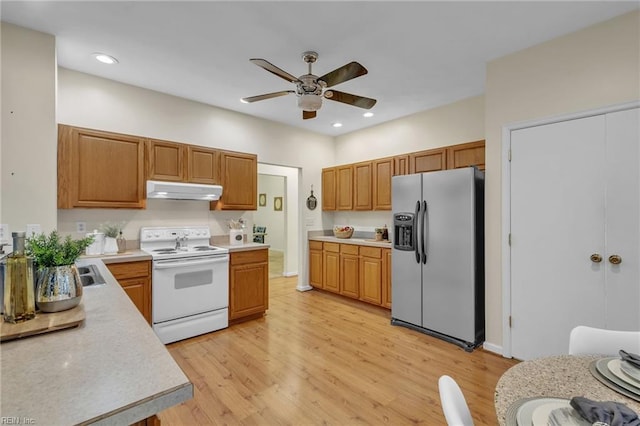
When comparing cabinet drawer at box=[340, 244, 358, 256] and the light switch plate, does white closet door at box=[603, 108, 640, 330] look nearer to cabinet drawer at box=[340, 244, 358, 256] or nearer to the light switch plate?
cabinet drawer at box=[340, 244, 358, 256]

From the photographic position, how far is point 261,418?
198 cm

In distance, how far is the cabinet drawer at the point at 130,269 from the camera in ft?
9.15

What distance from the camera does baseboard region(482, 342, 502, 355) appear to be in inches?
112

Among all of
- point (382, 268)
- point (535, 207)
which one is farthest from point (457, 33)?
point (382, 268)

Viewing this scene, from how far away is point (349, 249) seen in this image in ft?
15.0

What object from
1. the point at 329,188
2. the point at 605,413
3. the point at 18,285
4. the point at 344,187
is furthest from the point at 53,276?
the point at 329,188

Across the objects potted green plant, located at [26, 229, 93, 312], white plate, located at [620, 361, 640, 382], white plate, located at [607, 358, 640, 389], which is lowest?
white plate, located at [607, 358, 640, 389]

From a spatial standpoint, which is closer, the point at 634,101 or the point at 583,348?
the point at 583,348

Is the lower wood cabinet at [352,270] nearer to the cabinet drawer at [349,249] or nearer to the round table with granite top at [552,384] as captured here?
the cabinet drawer at [349,249]

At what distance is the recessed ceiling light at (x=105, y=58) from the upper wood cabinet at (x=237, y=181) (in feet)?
4.51

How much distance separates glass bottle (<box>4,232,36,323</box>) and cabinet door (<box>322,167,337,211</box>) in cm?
433

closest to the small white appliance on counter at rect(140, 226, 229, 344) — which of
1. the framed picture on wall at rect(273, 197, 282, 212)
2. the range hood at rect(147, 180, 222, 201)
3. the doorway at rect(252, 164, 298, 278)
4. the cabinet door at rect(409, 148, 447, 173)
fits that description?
the range hood at rect(147, 180, 222, 201)

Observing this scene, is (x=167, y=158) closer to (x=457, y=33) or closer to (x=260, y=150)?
(x=260, y=150)

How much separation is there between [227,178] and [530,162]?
3300 mm
